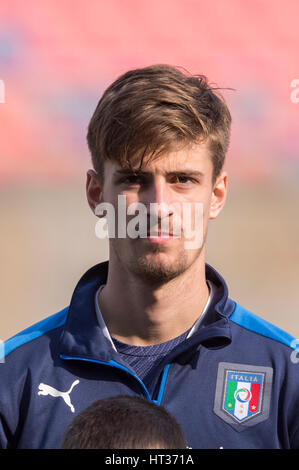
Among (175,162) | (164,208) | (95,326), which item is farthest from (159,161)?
(95,326)

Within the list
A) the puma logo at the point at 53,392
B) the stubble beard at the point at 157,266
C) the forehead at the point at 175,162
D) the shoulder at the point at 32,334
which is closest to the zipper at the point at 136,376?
the puma logo at the point at 53,392

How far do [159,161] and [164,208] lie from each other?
175 mm

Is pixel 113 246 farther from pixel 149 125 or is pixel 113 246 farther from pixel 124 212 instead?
pixel 149 125

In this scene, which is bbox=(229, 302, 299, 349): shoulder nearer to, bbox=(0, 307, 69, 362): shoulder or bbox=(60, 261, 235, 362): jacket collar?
bbox=(60, 261, 235, 362): jacket collar

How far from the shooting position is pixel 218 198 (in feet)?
10.5

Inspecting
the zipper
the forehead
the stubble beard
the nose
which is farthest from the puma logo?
the forehead

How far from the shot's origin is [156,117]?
2.97m

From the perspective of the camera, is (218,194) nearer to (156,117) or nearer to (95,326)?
(156,117)

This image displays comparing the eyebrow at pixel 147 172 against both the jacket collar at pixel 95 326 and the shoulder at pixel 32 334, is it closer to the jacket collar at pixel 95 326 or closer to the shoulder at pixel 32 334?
the jacket collar at pixel 95 326

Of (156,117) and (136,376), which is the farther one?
(156,117)

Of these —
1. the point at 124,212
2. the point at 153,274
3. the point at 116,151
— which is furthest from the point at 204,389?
the point at 116,151

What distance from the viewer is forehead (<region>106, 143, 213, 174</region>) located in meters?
2.89
